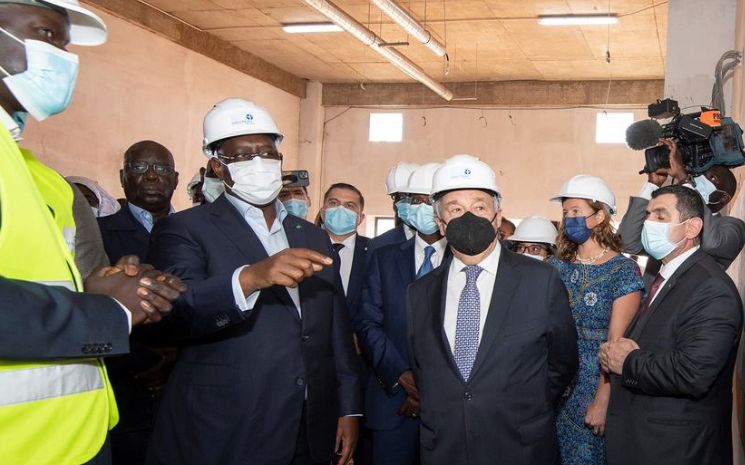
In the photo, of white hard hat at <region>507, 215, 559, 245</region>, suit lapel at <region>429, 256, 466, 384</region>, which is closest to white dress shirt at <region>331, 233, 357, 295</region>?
white hard hat at <region>507, 215, 559, 245</region>

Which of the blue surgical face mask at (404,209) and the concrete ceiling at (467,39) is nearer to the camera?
the blue surgical face mask at (404,209)

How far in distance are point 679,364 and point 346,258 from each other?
8.38 feet

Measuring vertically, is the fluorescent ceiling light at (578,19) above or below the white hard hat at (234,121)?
above

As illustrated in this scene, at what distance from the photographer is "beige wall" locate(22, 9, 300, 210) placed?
11547 mm

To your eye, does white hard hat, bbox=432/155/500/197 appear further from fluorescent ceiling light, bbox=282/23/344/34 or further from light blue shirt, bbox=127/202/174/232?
fluorescent ceiling light, bbox=282/23/344/34

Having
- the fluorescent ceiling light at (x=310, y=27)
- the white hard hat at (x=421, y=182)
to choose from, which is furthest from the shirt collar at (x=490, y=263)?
the fluorescent ceiling light at (x=310, y=27)

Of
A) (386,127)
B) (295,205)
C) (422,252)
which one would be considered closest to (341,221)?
(295,205)

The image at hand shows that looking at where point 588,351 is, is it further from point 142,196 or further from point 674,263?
point 142,196

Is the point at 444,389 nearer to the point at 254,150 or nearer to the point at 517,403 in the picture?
the point at 517,403

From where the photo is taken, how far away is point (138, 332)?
2871 mm

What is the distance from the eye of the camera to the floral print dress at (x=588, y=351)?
423 centimetres

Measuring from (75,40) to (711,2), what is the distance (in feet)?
21.3

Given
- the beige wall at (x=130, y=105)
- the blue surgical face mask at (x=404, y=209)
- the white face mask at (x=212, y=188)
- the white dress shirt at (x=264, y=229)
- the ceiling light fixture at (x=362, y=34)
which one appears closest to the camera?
the white dress shirt at (x=264, y=229)

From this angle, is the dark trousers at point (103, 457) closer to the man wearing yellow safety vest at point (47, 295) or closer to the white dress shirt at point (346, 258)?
the man wearing yellow safety vest at point (47, 295)
